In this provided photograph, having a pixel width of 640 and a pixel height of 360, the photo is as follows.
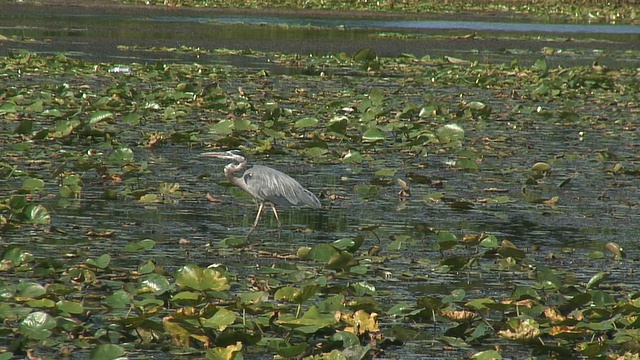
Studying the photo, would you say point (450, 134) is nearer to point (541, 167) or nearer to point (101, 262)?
point (541, 167)

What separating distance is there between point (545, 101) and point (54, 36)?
11065 mm

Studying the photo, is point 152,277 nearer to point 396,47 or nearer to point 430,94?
point 430,94

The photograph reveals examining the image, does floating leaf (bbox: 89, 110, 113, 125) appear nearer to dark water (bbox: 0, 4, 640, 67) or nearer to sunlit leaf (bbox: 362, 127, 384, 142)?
sunlit leaf (bbox: 362, 127, 384, 142)

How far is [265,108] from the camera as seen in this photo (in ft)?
46.2

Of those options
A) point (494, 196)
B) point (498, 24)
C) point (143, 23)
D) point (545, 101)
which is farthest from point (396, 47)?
point (494, 196)

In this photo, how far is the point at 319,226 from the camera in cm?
843

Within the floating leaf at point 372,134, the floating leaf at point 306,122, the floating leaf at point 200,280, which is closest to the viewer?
the floating leaf at point 200,280

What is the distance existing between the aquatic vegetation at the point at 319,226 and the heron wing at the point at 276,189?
23 cm

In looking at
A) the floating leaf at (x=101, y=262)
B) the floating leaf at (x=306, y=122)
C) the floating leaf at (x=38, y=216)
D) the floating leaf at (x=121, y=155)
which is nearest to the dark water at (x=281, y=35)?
the floating leaf at (x=306, y=122)

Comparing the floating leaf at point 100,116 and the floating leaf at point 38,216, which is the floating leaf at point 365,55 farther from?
the floating leaf at point 38,216

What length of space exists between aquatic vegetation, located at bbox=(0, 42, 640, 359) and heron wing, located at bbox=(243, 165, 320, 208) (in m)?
0.23

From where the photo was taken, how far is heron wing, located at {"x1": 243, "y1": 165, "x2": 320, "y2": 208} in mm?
8406

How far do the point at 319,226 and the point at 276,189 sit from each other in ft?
1.37

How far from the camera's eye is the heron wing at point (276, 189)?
8.41 metres
